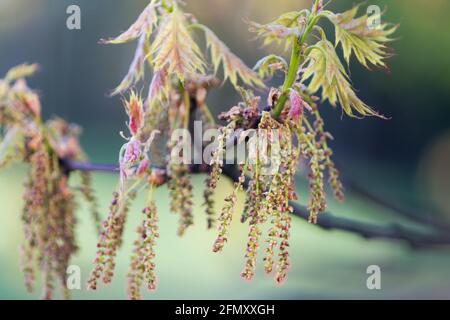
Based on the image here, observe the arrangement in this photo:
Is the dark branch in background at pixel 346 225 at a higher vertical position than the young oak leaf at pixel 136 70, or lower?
lower

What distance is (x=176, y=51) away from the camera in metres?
0.60

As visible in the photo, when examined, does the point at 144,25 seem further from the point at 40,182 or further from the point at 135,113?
the point at 40,182

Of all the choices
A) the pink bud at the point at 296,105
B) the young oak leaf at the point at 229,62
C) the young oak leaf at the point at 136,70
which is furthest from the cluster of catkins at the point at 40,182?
the pink bud at the point at 296,105

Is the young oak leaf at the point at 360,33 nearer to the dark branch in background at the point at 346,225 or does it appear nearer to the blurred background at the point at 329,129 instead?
the dark branch in background at the point at 346,225

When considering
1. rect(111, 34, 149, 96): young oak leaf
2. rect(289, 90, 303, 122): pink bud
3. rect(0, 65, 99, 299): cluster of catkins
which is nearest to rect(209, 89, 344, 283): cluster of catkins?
rect(289, 90, 303, 122): pink bud

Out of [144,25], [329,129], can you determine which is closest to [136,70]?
[144,25]

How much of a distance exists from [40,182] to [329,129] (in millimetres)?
702

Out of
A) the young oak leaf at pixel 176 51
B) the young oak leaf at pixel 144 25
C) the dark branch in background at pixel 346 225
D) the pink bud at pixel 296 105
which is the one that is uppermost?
the young oak leaf at pixel 144 25

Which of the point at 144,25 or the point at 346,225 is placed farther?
the point at 346,225

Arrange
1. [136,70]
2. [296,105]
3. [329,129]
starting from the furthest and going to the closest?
[329,129] → [136,70] → [296,105]

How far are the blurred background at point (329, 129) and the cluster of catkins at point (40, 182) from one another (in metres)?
0.43

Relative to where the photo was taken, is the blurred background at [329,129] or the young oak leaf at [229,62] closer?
the young oak leaf at [229,62]

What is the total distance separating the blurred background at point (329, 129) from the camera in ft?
4.12

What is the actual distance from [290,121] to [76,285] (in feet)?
1.95
